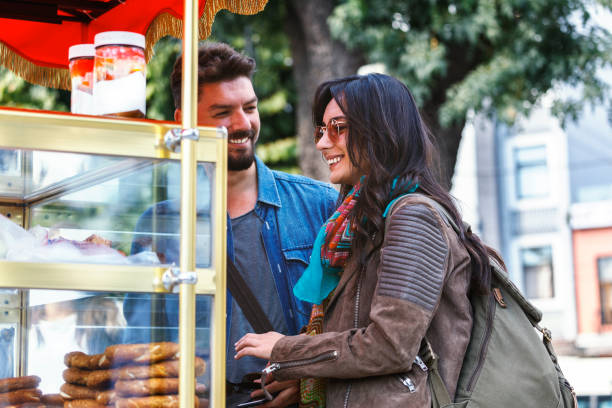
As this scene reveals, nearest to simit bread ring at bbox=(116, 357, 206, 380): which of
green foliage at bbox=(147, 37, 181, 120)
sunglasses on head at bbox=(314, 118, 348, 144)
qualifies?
sunglasses on head at bbox=(314, 118, 348, 144)

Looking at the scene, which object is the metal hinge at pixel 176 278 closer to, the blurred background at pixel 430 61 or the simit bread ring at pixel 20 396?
the simit bread ring at pixel 20 396

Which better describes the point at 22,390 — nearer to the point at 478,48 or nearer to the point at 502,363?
the point at 502,363

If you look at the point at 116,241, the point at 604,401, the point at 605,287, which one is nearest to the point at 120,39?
the point at 116,241

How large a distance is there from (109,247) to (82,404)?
34 cm

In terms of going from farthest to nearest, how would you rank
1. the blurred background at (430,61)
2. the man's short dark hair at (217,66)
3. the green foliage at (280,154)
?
1. the green foliage at (280,154)
2. the blurred background at (430,61)
3. the man's short dark hair at (217,66)

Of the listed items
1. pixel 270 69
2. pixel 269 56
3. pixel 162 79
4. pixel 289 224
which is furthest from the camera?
pixel 270 69

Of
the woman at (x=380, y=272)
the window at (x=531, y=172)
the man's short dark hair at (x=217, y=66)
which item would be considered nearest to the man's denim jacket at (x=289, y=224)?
the man's short dark hair at (x=217, y=66)

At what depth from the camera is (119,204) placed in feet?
6.30

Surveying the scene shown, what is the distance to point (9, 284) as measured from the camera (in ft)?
5.90

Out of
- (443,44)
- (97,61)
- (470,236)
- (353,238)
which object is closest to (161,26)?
(97,61)

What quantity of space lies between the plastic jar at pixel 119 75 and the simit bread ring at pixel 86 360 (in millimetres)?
542

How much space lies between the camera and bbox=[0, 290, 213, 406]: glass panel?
1.89 metres

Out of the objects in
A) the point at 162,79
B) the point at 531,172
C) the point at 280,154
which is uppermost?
the point at 162,79

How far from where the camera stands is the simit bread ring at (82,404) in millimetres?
1908
